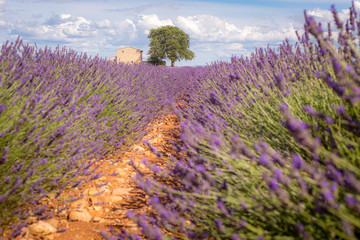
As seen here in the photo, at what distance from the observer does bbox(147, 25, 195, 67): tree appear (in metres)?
38.9

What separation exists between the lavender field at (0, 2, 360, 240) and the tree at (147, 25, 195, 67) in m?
36.2

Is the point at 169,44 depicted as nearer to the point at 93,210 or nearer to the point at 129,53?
the point at 129,53

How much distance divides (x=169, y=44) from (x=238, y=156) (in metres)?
39.4

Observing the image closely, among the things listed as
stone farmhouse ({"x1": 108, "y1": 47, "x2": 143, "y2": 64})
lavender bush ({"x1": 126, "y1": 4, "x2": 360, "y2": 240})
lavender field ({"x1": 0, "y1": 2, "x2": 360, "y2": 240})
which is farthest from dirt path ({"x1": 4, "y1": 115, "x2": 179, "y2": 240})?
stone farmhouse ({"x1": 108, "y1": 47, "x2": 143, "y2": 64})

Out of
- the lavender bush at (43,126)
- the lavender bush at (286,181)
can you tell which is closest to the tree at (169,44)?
the lavender bush at (43,126)

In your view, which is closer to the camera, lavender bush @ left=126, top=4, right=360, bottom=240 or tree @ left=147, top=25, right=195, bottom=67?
lavender bush @ left=126, top=4, right=360, bottom=240

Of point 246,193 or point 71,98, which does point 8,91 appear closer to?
point 71,98

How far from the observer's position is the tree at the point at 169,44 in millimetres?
38875

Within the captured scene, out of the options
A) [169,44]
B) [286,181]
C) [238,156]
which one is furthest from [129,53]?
[286,181]

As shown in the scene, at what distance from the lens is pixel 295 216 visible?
1.21 m

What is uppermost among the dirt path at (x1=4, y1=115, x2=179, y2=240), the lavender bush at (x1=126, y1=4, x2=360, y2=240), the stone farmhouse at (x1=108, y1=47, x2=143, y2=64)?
the stone farmhouse at (x1=108, y1=47, x2=143, y2=64)

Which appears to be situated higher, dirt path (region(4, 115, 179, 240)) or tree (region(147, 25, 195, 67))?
tree (region(147, 25, 195, 67))

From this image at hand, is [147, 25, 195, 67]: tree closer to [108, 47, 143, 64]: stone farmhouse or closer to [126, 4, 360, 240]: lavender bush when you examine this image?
[108, 47, 143, 64]: stone farmhouse

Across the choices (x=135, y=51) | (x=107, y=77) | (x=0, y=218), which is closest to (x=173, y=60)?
(x=135, y=51)
